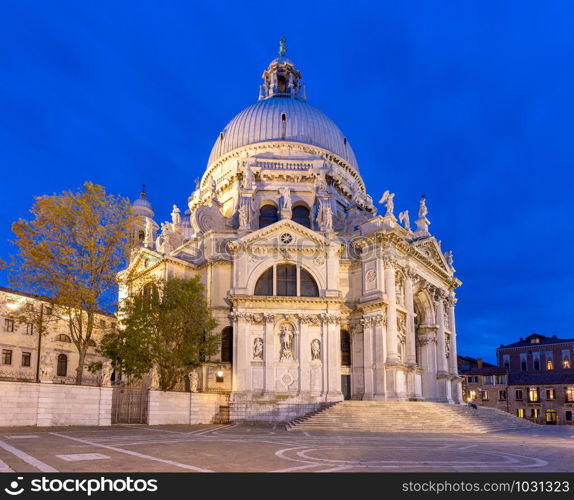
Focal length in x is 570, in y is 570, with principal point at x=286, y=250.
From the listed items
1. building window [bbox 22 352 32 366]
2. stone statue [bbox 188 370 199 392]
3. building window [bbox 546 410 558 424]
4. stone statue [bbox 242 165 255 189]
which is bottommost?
building window [bbox 546 410 558 424]

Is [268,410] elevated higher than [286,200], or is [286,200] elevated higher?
[286,200]

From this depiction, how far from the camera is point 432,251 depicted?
54.2 meters

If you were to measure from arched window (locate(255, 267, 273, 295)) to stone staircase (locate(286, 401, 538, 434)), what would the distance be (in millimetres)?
10094

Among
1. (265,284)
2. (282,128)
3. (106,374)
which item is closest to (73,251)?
(106,374)

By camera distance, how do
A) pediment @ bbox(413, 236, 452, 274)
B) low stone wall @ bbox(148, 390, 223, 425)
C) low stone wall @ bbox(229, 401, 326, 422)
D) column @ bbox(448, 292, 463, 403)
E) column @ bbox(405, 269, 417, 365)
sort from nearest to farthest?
low stone wall @ bbox(148, 390, 223, 425) → low stone wall @ bbox(229, 401, 326, 422) → column @ bbox(405, 269, 417, 365) → pediment @ bbox(413, 236, 452, 274) → column @ bbox(448, 292, 463, 403)

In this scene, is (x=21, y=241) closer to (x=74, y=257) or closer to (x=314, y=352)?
(x=74, y=257)

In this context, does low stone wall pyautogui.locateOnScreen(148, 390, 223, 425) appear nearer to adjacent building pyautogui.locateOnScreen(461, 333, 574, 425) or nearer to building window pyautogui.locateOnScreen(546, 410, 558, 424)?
building window pyautogui.locateOnScreen(546, 410, 558, 424)

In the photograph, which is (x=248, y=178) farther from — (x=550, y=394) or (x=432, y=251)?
(x=550, y=394)

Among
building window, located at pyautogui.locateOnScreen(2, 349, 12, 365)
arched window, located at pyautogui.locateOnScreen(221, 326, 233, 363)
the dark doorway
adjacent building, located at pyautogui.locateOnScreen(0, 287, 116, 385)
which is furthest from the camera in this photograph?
building window, located at pyautogui.locateOnScreen(2, 349, 12, 365)

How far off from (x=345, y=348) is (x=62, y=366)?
32.3 metres

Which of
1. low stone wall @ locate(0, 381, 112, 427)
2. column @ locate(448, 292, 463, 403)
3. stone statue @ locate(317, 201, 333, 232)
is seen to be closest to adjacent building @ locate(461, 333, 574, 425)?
column @ locate(448, 292, 463, 403)

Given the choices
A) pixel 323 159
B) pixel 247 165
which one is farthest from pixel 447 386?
pixel 247 165

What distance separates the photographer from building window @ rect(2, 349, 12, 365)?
178ft

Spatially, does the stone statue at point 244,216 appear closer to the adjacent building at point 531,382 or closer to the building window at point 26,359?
the building window at point 26,359
